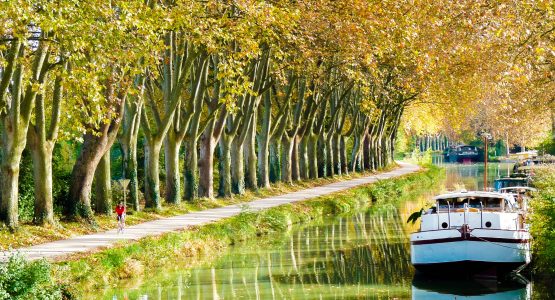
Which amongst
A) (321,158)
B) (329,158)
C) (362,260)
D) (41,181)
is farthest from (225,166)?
(329,158)

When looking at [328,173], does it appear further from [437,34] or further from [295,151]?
[437,34]

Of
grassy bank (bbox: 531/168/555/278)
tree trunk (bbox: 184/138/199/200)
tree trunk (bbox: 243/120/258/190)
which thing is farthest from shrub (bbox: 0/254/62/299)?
tree trunk (bbox: 243/120/258/190)

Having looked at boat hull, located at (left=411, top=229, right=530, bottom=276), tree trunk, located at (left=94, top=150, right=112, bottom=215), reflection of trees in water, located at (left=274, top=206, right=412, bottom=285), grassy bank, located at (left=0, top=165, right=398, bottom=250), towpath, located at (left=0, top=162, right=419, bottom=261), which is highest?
tree trunk, located at (left=94, top=150, right=112, bottom=215)

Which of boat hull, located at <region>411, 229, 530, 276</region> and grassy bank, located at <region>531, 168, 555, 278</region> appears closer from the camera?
grassy bank, located at <region>531, 168, 555, 278</region>

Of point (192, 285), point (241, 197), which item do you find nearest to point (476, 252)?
point (192, 285)

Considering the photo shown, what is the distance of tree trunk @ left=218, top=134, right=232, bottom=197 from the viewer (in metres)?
44.9

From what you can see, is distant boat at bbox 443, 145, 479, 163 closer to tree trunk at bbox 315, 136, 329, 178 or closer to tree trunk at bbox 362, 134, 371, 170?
tree trunk at bbox 362, 134, 371, 170

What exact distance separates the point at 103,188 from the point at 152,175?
4.29 metres

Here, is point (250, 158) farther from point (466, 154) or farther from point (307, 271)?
point (466, 154)

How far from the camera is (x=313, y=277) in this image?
1078 inches

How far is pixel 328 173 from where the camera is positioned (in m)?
70.9

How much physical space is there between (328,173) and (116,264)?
46.3 metres

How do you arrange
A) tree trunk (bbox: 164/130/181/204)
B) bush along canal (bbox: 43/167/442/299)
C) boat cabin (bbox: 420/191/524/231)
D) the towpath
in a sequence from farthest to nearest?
tree trunk (bbox: 164/130/181/204) → boat cabin (bbox: 420/191/524/231) → the towpath → bush along canal (bbox: 43/167/442/299)

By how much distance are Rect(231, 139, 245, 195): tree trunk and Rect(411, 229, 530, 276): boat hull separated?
20298 millimetres
